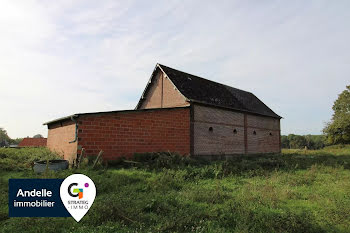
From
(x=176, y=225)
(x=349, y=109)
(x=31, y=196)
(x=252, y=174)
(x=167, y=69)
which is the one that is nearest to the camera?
(x=176, y=225)

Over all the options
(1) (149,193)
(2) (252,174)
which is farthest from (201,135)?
Result: (1) (149,193)

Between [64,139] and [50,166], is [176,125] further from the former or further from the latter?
[50,166]

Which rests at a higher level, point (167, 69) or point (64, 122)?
point (167, 69)

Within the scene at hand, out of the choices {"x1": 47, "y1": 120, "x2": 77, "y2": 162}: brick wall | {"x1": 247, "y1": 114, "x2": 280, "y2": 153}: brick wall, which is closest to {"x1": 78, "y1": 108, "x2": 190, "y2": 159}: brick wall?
{"x1": 47, "y1": 120, "x2": 77, "y2": 162}: brick wall

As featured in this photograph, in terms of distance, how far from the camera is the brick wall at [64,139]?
10765 millimetres

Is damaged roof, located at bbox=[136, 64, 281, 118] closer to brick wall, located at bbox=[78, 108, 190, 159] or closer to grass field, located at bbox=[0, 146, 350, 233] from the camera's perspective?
brick wall, located at bbox=[78, 108, 190, 159]

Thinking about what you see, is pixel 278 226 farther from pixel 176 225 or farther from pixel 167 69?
pixel 167 69

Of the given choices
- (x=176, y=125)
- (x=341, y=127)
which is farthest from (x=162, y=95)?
(x=341, y=127)

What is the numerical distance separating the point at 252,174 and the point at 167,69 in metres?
11.5

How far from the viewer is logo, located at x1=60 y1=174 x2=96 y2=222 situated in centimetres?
462

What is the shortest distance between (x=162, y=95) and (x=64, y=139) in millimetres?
8406

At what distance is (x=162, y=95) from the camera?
1817 cm

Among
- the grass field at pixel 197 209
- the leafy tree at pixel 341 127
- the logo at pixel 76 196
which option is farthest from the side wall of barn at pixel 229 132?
the leafy tree at pixel 341 127

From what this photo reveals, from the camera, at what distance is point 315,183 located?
8312mm
